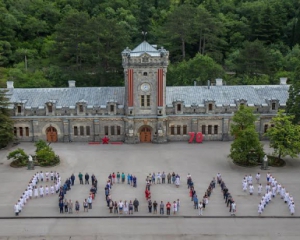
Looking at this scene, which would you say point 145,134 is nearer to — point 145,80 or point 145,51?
point 145,80

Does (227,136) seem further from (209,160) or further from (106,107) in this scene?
(106,107)

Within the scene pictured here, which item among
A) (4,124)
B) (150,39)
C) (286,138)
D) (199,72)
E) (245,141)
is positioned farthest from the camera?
(150,39)

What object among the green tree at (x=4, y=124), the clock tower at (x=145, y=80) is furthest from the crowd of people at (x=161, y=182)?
the green tree at (x=4, y=124)

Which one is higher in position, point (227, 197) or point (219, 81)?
point (219, 81)

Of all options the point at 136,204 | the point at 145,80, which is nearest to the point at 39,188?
the point at 136,204

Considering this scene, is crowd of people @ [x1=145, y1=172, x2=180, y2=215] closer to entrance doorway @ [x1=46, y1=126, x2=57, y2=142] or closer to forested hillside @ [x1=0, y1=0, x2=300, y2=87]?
entrance doorway @ [x1=46, y1=126, x2=57, y2=142]

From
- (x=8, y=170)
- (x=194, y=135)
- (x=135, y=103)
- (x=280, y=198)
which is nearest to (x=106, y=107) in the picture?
(x=135, y=103)

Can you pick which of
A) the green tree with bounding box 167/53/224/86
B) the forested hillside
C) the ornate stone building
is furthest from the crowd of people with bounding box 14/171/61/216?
the forested hillside
